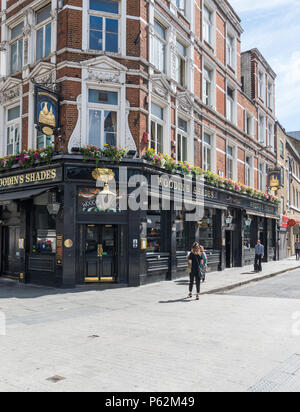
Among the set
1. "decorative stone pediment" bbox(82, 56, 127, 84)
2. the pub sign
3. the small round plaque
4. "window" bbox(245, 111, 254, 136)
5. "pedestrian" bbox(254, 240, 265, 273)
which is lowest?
"pedestrian" bbox(254, 240, 265, 273)

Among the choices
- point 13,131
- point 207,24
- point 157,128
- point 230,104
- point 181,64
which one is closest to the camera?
point 157,128

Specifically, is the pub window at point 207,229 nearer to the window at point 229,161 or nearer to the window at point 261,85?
the window at point 229,161

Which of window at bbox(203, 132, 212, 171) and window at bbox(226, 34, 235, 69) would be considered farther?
window at bbox(226, 34, 235, 69)

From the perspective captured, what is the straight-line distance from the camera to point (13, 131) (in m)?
16.7

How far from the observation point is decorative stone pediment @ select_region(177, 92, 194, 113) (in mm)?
17750

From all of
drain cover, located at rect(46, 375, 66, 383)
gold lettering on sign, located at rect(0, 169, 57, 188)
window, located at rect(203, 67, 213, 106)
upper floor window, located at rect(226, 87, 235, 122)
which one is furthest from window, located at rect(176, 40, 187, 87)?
drain cover, located at rect(46, 375, 66, 383)

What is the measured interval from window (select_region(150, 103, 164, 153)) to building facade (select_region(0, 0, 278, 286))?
0.14 feet

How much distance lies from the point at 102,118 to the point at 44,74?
3028mm

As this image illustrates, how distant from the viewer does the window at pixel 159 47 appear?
54.0 ft

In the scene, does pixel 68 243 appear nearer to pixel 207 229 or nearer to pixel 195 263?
pixel 195 263

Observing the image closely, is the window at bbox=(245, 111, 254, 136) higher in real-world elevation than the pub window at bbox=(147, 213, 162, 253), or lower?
higher

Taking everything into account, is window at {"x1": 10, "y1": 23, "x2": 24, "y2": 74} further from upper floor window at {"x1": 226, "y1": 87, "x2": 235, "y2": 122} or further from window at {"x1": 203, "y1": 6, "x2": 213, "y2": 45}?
upper floor window at {"x1": 226, "y1": 87, "x2": 235, "y2": 122}

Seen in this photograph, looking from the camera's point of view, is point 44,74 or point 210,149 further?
point 210,149

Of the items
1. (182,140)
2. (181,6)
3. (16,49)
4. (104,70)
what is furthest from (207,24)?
(16,49)
